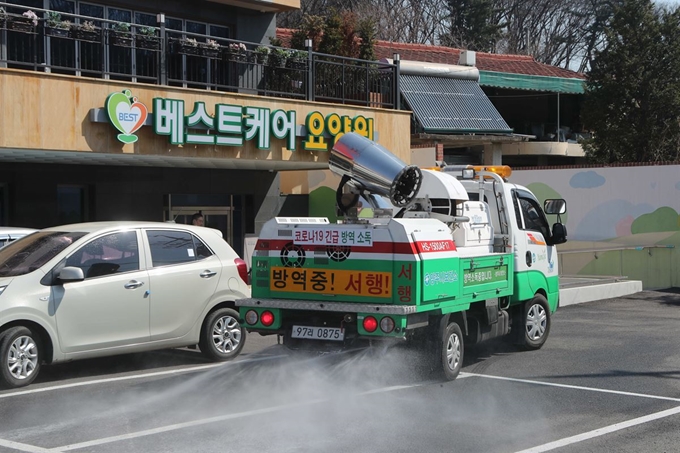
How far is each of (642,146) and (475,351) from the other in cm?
2221

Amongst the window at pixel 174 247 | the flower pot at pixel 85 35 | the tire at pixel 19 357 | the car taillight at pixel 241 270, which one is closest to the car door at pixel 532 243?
the car taillight at pixel 241 270

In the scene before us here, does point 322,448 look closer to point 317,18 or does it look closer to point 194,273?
point 194,273

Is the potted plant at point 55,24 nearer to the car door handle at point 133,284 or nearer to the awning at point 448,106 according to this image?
the car door handle at point 133,284

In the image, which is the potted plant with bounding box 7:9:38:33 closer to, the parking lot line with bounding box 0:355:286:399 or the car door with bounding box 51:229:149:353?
the car door with bounding box 51:229:149:353

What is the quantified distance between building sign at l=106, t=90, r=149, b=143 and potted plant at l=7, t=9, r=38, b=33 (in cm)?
174

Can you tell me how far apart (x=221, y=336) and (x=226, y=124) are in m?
6.27

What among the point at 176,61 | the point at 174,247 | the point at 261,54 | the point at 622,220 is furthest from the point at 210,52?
the point at 622,220

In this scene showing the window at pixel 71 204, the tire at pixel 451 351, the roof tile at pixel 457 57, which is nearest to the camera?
the tire at pixel 451 351

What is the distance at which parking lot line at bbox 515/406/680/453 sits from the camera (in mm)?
7000

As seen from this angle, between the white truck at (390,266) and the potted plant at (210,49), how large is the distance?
7782mm

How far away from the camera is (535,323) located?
12109 mm

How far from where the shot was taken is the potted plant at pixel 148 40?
16516 millimetres

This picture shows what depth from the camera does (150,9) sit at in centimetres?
1938

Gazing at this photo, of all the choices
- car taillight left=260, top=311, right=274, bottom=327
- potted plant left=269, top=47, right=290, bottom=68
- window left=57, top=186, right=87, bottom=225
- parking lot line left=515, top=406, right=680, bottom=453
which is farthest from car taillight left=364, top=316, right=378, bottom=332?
window left=57, top=186, right=87, bottom=225
